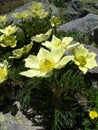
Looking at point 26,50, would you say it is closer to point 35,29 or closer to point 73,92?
point 73,92

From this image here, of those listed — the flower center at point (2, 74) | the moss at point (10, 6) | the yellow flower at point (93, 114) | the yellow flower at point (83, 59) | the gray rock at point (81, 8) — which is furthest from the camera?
Answer: the moss at point (10, 6)

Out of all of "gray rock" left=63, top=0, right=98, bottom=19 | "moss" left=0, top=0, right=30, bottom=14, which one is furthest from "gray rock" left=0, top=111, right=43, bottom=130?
"moss" left=0, top=0, right=30, bottom=14

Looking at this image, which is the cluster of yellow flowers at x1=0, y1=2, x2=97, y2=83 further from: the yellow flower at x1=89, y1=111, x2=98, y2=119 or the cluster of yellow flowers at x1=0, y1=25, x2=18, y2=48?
the yellow flower at x1=89, y1=111, x2=98, y2=119

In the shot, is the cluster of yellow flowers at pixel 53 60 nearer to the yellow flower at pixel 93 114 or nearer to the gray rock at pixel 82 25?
the yellow flower at pixel 93 114

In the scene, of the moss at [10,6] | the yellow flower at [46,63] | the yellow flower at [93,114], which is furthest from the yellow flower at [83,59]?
the moss at [10,6]

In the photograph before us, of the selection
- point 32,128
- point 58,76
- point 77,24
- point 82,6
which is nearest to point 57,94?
point 58,76
